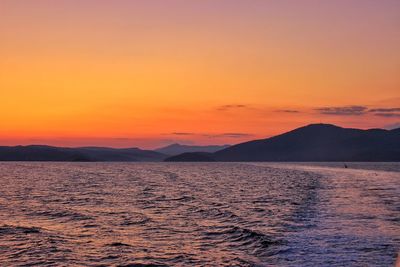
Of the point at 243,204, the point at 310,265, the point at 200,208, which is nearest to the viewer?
the point at 310,265

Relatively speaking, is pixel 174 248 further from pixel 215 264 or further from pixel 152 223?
pixel 152 223

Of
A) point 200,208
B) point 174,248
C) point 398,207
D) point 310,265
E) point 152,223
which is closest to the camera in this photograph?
point 310,265

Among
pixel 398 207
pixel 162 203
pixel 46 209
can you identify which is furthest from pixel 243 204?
Answer: pixel 46 209

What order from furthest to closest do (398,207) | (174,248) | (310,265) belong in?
(398,207) < (174,248) < (310,265)

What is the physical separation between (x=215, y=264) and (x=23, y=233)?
16.7m

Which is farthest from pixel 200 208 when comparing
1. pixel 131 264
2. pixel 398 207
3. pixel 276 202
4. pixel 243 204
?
pixel 131 264

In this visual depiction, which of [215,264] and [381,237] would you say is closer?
[215,264]

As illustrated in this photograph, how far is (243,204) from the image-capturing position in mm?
58094

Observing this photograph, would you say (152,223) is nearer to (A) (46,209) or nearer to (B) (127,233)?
(B) (127,233)

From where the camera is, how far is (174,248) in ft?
98.2

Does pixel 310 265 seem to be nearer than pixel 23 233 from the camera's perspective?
Yes

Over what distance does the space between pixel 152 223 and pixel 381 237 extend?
18.4 meters

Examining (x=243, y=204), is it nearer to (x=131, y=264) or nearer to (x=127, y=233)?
(x=127, y=233)

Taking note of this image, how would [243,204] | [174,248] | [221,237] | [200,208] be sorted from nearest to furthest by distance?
[174,248] < [221,237] < [200,208] < [243,204]
